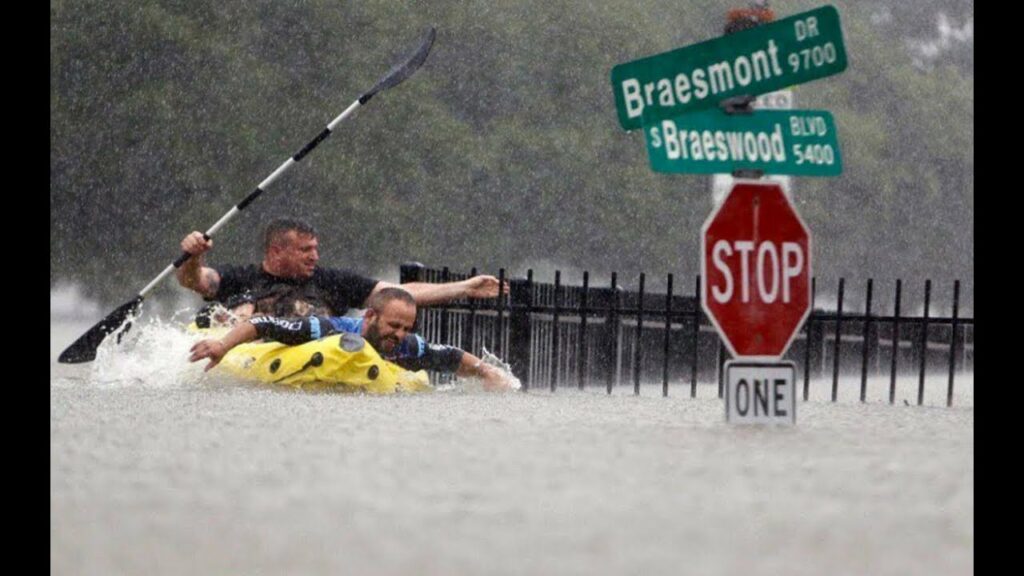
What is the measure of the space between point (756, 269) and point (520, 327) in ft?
26.6

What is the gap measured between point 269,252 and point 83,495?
10.2 meters

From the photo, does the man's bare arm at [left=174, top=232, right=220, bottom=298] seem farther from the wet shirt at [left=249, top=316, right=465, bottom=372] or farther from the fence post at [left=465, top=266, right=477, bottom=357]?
the fence post at [left=465, top=266, right=477, bottom=357]

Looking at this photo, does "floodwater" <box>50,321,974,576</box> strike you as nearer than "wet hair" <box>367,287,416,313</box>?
Yes

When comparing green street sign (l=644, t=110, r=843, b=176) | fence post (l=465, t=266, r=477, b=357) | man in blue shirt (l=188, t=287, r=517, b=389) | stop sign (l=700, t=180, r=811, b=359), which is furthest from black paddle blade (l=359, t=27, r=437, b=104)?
stop sign (l=700, t=180, r=811, b=359)

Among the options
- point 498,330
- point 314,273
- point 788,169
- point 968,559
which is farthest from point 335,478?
point 498,330

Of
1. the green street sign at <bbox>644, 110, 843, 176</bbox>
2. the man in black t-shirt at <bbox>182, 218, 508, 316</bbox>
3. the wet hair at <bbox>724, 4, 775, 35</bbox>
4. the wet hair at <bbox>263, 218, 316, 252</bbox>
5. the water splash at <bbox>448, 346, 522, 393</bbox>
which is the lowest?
the water splash at <bbox>448, 346, 522, 393</bbox>

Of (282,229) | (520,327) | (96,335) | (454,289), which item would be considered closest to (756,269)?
(282,229)

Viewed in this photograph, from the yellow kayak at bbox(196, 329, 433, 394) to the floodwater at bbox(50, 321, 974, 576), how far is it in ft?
7.49

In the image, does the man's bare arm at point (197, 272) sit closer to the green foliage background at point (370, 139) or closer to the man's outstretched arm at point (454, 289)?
the man's outstretched arm at point (454, 289)

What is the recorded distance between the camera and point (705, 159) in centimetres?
1298

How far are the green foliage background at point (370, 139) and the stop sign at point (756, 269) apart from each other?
28582 mm

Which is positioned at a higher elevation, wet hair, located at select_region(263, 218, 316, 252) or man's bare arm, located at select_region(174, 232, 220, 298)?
wet hair, located at select_region(263, 218, 316, 252)

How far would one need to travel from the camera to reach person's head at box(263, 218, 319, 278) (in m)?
19.0

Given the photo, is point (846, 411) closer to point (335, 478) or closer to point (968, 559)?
point (335, 478)
